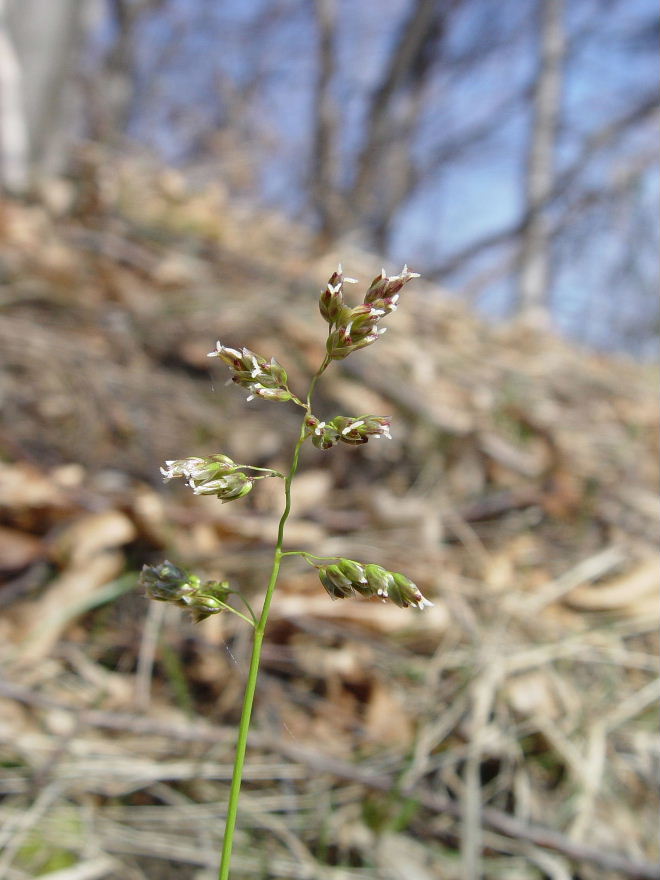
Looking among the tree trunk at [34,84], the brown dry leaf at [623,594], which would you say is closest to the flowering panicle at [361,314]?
the brown dry leaf at [623,594]

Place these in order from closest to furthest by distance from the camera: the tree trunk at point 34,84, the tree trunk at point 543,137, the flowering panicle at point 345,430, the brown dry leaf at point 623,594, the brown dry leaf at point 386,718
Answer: the flowering panicle at point 345,430
the brown dry leaf at point 386,718
the brown dry leaf at point 623,594
the tree trunk at point 34,84
the tree trunk at point 543,137

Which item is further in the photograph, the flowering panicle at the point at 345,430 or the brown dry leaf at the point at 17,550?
the brown dry leaf at the point at 17,550

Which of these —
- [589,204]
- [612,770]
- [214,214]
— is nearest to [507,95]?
[589,204]

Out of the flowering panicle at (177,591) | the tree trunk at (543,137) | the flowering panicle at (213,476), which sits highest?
the tree trunk at (543,137)

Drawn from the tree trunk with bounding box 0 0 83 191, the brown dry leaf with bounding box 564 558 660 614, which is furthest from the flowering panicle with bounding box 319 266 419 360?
the tree trunk with bounding box 0 0 83 191

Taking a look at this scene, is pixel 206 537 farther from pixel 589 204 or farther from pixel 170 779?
pixel 589 204

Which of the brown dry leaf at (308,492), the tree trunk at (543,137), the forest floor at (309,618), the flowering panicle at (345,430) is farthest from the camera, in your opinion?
the tree trunk at (543,137)

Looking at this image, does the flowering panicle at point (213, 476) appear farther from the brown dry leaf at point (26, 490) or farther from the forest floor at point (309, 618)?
the brown dry leaf at point (26, 490)

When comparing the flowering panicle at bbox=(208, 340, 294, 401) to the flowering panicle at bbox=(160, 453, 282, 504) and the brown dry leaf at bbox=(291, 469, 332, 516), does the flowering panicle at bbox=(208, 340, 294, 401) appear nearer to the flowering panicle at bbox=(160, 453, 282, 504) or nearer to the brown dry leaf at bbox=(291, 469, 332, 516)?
the flowering panicle at bbox=(160, 453, 282, 504)
